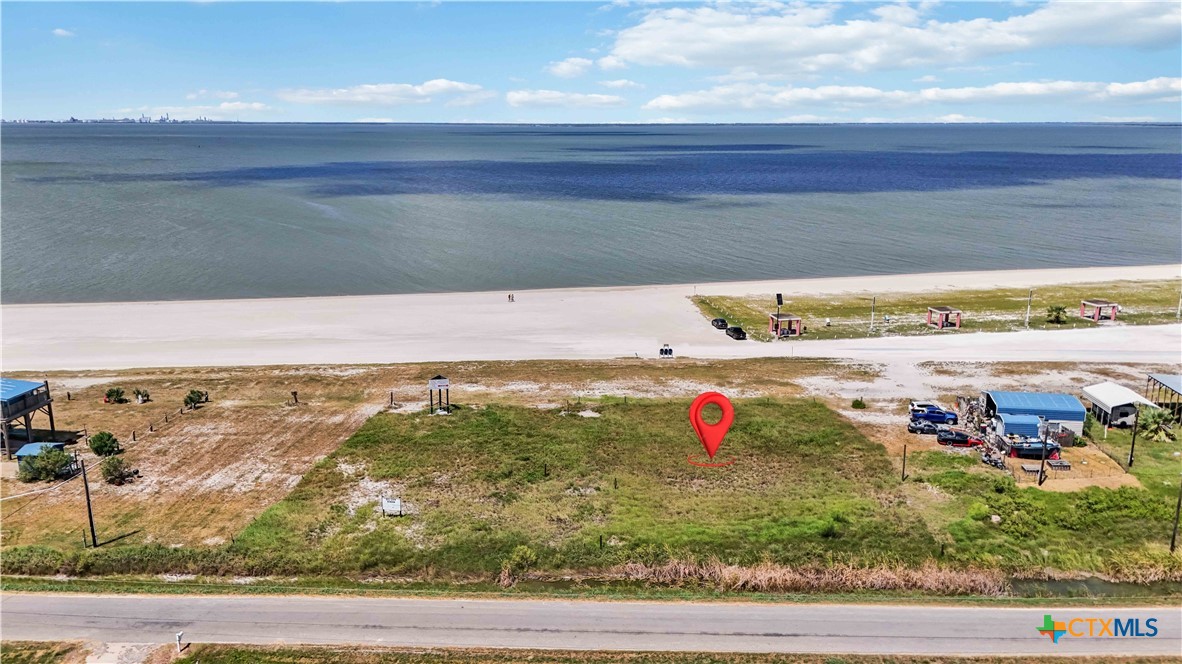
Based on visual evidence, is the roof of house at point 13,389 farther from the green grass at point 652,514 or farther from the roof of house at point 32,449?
the green grass at point 652,514

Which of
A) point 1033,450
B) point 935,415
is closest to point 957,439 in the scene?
point 935,415

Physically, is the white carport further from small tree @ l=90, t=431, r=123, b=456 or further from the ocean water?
small tree @ l=90, t=431, r=123, b=456

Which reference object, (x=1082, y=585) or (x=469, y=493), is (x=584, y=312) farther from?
(x=1082, y=585)

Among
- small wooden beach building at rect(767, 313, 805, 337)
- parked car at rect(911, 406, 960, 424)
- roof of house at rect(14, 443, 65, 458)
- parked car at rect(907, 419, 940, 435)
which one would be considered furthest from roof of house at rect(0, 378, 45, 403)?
small wooden beach building at rect(767, 313, 805, 337)

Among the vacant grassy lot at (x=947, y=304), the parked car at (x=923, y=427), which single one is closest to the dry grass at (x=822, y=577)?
the parked car at (x=923, y=427)

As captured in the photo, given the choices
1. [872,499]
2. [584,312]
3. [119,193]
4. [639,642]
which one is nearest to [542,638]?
[639,642]

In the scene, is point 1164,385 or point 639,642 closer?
point 639,642
